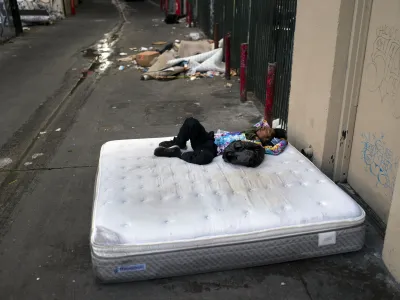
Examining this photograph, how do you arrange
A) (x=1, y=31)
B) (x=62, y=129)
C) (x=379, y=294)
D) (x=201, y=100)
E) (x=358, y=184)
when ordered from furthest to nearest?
(x=1, y=31), (x=201, y=100), (x=62, y=129), (x=358, y=184), (x=379, y=294)

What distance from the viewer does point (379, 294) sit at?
2611mm

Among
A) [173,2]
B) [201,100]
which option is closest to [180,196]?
[201,100]

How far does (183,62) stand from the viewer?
895 centimetres

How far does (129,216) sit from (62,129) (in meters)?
3.34

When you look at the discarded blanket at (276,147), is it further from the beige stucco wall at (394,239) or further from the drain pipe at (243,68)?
the drain pipe at (243,68)

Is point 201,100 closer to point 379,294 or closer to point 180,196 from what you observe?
point 180,196

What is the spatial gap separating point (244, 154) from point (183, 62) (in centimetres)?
579

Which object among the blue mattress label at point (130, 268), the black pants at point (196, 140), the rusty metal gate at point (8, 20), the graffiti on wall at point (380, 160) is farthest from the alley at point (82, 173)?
the rusty metal gate at point (8, 20)

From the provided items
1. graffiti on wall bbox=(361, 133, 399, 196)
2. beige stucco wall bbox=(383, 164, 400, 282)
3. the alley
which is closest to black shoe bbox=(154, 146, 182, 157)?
the alley

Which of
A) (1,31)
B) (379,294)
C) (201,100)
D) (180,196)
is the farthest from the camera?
(1,31)

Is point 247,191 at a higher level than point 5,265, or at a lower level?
higher

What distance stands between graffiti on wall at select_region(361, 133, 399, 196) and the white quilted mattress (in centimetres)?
41

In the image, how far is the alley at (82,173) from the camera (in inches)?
106

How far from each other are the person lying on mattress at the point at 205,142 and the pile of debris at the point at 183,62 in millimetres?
4462
